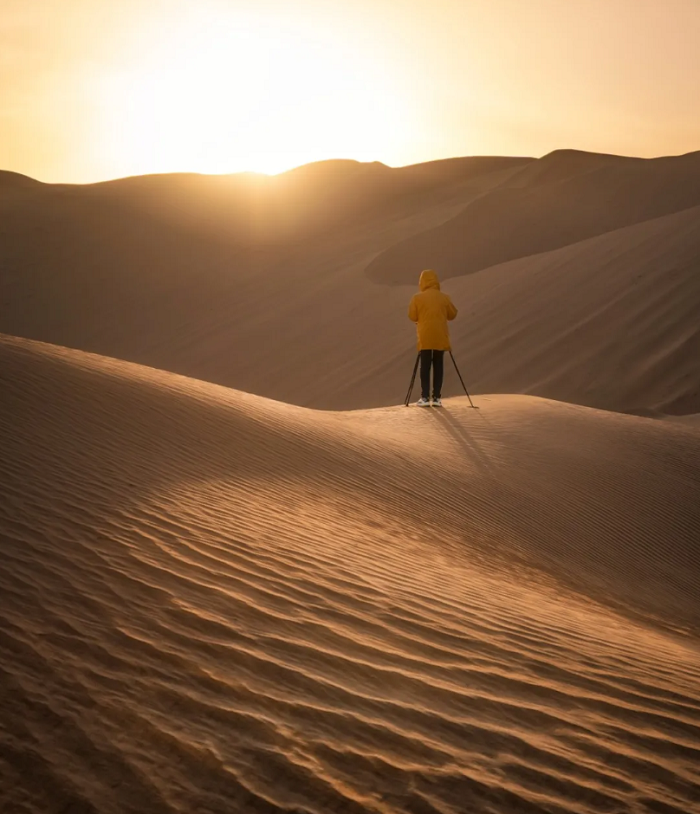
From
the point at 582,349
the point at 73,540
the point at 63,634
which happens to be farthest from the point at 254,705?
the point at 582,349

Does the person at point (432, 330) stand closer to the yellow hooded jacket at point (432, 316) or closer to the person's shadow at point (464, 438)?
the yellow hooded jacket at point (432, 316)

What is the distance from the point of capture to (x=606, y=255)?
22.8 meters

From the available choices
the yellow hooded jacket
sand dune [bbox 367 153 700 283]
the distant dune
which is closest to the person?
the yellow hooded jacket

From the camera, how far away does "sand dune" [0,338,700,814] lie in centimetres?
259

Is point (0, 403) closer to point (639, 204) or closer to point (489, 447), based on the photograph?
point (489, 447)

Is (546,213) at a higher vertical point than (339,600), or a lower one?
higher

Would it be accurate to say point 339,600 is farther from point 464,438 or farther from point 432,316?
point 432,316

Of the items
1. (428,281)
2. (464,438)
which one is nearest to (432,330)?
(428,281)

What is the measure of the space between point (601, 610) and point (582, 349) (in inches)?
555

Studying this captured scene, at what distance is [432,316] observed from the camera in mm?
12055

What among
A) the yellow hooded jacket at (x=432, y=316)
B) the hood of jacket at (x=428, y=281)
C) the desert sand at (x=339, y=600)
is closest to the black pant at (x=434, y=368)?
the yellow hooded jacket at (x=432, y=316)

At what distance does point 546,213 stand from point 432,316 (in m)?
26.1

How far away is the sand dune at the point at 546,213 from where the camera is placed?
3291 centimetres

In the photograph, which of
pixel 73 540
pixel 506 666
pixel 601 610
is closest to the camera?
pixel 506 666
